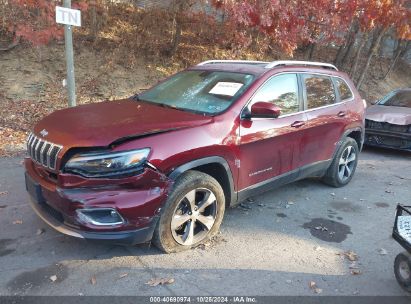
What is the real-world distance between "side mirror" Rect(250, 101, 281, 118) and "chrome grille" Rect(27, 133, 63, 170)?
1858 mm

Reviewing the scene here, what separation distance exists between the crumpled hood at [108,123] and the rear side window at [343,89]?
269cm

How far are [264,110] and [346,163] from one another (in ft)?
8.23

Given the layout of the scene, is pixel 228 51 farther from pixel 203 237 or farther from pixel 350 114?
pixel 203 237

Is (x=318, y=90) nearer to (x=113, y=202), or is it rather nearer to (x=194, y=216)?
(x=194, y=216)

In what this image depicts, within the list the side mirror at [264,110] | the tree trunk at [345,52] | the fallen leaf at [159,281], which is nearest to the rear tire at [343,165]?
the side mirror at [264,110]

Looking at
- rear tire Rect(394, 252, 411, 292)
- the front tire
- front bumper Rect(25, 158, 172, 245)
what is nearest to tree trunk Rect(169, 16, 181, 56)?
the front tire

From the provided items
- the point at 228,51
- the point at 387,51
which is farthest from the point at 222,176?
the point at 387,51

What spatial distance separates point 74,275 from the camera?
342 cm

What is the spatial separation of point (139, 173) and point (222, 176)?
102 centimetres

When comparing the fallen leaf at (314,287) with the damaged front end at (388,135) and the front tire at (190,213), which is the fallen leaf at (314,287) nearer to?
the front tire at (190,213)

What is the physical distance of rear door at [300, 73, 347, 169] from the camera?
16.4ft

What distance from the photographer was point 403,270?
3.45m

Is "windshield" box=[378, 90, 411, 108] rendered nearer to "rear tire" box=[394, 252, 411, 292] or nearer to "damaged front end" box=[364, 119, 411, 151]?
"damaged front end" box=[364, 119, 411, 151]

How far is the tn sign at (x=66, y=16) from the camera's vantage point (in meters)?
6.15
